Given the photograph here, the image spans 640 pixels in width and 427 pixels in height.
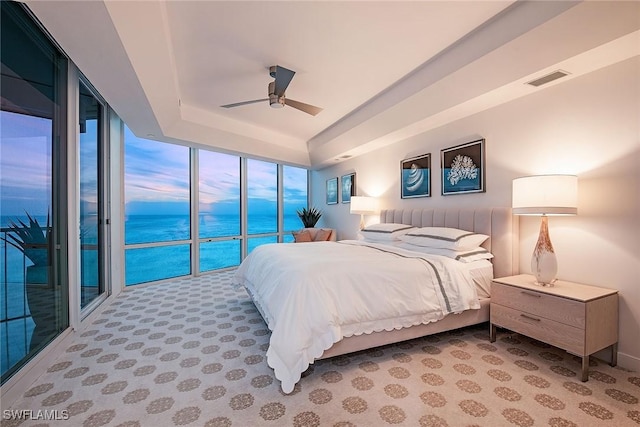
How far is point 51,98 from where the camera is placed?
88.8 inches

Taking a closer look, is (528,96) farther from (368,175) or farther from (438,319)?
(368,175)

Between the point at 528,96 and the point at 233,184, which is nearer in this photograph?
the point at 528,96

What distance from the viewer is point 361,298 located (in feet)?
6.84

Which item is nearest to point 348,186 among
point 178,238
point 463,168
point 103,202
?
point 463,168

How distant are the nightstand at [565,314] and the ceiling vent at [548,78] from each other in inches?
67.9

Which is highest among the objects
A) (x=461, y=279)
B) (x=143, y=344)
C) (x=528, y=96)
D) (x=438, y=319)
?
(x=528, y=96)

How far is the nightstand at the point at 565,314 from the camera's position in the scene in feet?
6.12

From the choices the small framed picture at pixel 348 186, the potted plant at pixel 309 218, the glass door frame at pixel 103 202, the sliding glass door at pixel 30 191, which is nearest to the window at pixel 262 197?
the potted plant at pixel 309 218

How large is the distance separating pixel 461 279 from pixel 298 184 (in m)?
5.00

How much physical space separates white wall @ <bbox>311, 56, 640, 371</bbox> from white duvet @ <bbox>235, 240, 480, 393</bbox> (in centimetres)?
90

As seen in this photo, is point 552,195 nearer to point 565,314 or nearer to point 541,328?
Result: point 565,314

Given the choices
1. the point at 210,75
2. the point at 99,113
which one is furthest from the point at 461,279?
the point at 99,113

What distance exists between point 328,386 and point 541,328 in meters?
1.67

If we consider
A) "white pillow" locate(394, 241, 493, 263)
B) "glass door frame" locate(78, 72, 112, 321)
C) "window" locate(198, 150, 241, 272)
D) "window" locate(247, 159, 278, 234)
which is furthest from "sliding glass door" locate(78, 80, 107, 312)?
"white pillow" locate(394, 241, 493, 263)
